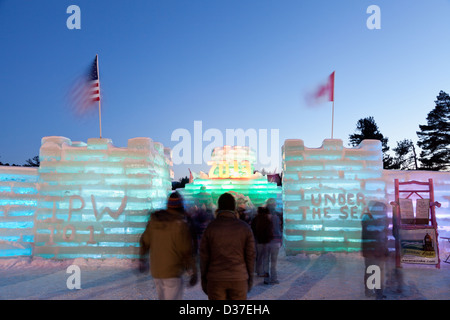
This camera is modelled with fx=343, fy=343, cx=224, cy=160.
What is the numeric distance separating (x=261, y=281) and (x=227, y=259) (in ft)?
13.1

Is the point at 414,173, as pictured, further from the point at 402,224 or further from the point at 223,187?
the point at 223,187

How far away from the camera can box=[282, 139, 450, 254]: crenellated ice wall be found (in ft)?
31.4

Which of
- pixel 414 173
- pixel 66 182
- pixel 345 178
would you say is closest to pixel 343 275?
pixel 345 178

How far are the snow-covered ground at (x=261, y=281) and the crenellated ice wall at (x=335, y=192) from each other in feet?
1.71

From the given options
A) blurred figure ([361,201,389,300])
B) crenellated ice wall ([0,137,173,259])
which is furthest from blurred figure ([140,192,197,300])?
crenellated ice wall ([0,137,173,259])

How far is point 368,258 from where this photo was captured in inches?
235

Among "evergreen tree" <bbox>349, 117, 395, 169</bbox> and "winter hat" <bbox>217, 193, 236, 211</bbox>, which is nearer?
"winter hat" <bbox>217, 193, 236, 211</bbox>

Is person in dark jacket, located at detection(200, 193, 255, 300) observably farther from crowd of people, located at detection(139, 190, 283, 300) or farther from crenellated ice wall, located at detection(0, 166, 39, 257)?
crenellated ice wall, located at detection(0, 166, 39, 257)

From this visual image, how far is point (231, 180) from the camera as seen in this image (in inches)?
734

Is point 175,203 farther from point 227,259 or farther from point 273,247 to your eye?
point 273,247

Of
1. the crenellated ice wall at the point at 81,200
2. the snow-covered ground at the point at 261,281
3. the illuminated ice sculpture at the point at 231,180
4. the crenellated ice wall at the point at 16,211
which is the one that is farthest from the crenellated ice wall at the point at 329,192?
the crenellated ice wall at the point at 16,211

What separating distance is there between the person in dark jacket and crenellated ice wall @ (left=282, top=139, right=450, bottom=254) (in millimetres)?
6309

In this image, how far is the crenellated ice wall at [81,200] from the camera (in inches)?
364

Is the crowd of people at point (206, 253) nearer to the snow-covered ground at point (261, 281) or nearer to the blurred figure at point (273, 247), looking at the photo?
the snow-covered ground at point (261, 281)
